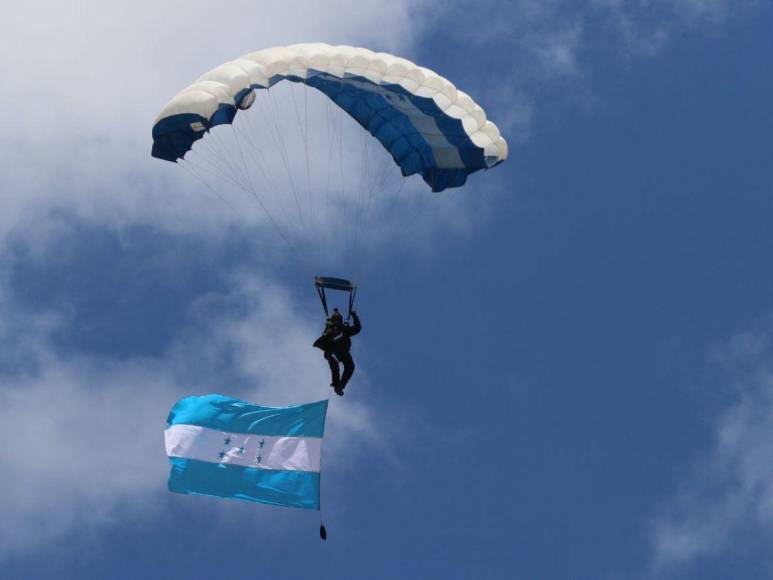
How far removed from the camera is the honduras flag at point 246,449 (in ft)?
107

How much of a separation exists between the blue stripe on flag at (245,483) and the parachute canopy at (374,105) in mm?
6632

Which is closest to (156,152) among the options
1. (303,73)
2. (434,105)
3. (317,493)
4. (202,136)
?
(202,136)

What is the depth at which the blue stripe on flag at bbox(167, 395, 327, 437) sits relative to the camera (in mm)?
33156

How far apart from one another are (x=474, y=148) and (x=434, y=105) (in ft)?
5.78

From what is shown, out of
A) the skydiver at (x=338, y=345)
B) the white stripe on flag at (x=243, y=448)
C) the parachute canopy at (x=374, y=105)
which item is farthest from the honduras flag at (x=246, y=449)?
the parachute canopy at (x=374, y=105)

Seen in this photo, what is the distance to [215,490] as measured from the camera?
1287 inches

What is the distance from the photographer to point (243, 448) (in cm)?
3328

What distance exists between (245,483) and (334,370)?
316 centimetres

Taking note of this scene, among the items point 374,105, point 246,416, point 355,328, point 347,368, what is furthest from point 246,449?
point 374,105

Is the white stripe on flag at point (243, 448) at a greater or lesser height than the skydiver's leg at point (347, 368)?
lesser

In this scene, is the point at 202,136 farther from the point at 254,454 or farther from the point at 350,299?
the point at 254,454

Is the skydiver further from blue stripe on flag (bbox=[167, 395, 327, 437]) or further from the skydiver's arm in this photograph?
blue stripe on flag (bbox=[167, 395, 327, 437])

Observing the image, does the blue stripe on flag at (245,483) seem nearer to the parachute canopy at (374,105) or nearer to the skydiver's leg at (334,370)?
the skydiver's leg at (334,370)

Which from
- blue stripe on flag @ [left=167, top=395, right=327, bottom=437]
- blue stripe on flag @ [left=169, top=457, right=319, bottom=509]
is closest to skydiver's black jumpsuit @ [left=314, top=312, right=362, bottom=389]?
blue stripe on flag @ [left=167, top=395, right=327, bottom=437]
